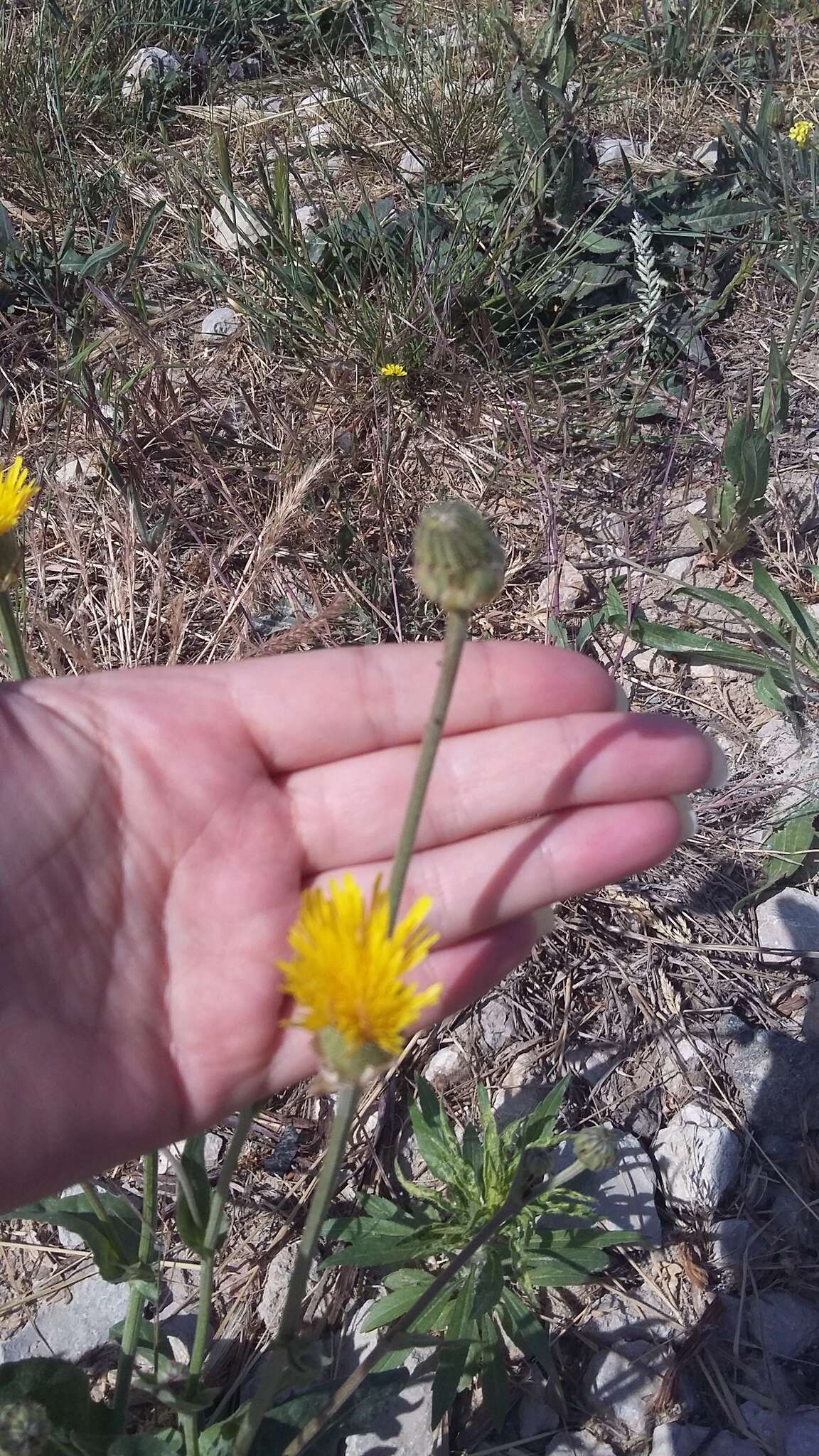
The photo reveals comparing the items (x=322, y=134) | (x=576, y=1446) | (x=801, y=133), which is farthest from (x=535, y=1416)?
(x=322, y=134)

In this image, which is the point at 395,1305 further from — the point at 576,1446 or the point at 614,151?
the point at 614,151

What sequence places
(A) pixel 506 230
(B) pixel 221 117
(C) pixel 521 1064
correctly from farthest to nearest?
(B) pixel 221 117, (A) pixel 506 230, (C) pixel 521 1064

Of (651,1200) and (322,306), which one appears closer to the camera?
(651,1200)

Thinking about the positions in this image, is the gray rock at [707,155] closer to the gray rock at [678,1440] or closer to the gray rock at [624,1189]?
the gray rock at [624,1189]

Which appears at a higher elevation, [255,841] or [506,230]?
[506,230]

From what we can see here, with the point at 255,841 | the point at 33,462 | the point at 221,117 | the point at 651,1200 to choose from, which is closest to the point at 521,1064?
the point at 651,1200

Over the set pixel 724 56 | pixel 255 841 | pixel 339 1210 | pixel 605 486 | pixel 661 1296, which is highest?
pixel 724 56

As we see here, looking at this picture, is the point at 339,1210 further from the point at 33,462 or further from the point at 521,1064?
the point at 33,462
